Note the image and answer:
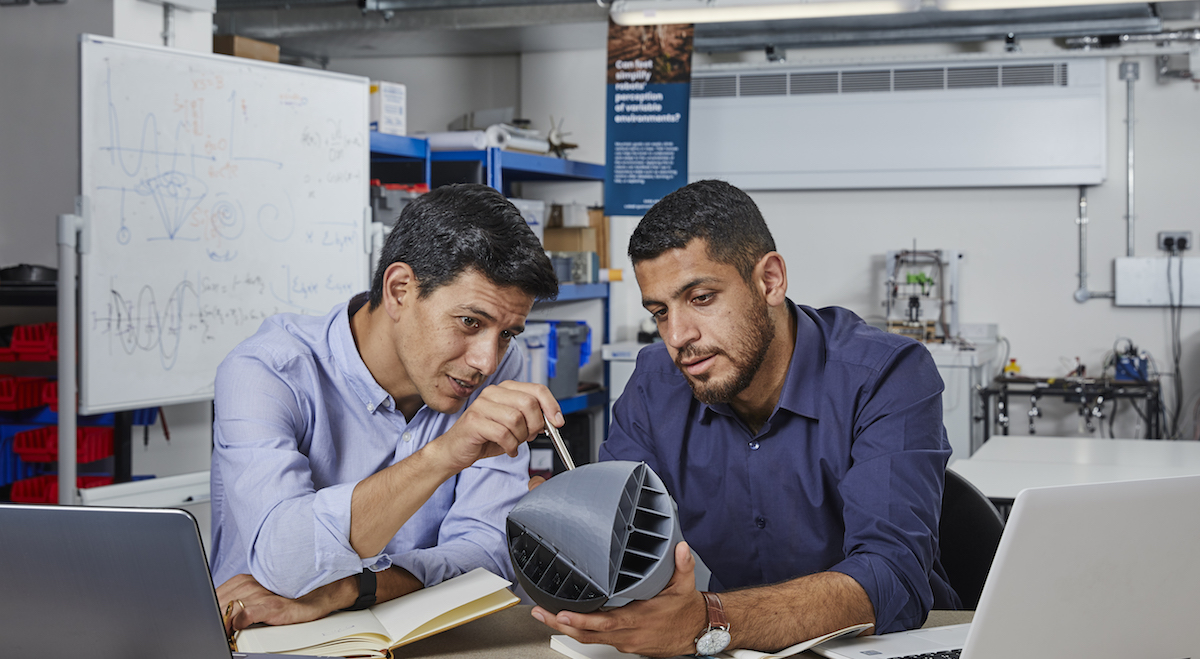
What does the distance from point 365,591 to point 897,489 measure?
74 centimetres

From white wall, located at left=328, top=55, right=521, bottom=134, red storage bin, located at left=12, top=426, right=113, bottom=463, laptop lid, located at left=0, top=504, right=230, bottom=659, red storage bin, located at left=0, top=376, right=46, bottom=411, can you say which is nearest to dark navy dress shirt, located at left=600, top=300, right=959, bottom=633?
laptop lid, located at left=0, top=504, right=230, bottom=659

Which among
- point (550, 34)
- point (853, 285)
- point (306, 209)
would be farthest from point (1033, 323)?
point (306, 209)

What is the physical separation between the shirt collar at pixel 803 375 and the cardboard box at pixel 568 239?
322 cm

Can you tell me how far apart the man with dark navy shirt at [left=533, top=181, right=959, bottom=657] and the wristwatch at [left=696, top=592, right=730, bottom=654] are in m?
0.20

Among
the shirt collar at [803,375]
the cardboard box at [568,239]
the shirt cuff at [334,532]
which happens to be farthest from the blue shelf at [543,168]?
the shirt cuff at [334,532]

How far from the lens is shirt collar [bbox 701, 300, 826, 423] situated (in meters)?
1.49

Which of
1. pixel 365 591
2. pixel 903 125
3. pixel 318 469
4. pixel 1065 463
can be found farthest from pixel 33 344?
pixel 903 125

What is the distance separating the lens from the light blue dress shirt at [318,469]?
1180 mm

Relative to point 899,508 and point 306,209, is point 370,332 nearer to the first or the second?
point 899,508

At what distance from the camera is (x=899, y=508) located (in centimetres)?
128

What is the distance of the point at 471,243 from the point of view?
1363 mm

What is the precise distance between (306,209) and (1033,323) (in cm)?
400

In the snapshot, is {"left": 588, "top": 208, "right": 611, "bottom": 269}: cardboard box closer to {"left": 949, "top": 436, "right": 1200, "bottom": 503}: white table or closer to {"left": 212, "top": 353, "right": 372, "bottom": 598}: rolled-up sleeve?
{"left": 949, "top": 436, "right": 1200, "bottom": 503}: white table

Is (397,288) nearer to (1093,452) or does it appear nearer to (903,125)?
(1093,452)
